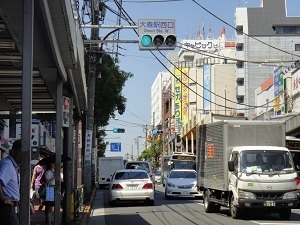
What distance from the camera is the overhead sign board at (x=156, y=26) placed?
Result: 1697cm

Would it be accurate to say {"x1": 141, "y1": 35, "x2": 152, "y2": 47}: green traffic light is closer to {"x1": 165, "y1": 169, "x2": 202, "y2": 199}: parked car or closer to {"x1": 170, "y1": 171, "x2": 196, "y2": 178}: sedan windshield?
{"x1": 165, "y1": 169, "x2": 202, "y2": 199}: parked car

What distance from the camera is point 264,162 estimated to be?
728 inches

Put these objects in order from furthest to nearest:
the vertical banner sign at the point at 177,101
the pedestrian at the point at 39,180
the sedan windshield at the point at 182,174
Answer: the vertical banner sign at the point at 177,101 → the sedan windshield at the point at 182,174 → the pedestrian at the point at 39,180

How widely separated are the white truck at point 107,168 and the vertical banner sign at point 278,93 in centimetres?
1475

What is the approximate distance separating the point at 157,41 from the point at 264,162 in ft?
17.2

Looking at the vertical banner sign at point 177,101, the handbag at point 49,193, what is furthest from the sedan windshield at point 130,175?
the vertical banner sign at point 177,101

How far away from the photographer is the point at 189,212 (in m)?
21.7

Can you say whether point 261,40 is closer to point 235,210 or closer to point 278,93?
point 278,93

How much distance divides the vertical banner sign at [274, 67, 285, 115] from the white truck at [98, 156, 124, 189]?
1475 cm

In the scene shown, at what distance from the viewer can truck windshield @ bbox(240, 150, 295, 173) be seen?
18.4m

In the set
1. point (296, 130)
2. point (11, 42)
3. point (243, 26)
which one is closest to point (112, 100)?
point (296, 130)

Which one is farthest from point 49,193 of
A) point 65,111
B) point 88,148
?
point 88,148

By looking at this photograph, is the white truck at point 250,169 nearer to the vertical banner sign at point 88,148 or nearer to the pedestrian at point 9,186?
the vertical banner sign at point 88,148

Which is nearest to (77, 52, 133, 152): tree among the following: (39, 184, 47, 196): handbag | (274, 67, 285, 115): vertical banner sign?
(274, 67, 285, 115): vertical banner sign
